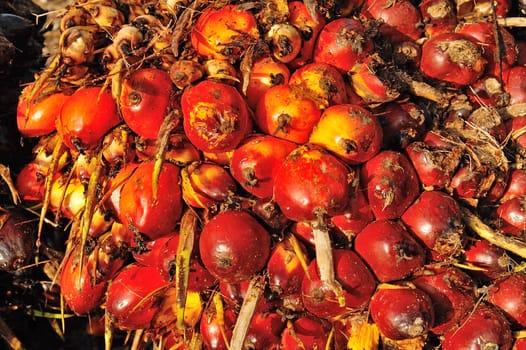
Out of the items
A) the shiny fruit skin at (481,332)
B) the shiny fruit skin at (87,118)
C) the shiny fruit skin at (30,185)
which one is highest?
the shiny fruit skin at (87,118)

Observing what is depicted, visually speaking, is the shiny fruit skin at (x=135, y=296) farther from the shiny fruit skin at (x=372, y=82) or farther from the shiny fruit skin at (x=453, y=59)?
the shiny fruit skin at (x=453, y=59)

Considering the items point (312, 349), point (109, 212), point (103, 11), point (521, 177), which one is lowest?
point (312, 349)

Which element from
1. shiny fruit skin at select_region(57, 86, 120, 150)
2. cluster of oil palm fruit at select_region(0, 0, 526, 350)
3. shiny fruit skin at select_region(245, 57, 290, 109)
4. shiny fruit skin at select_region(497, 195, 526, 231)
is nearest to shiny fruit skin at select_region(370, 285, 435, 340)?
cluster of oil palm fruit at select_region(0, 0, 526, 350)

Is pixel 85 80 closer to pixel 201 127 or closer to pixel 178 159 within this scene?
pixel 178 159

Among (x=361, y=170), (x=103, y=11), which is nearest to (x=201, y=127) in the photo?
(x=361, y=170)

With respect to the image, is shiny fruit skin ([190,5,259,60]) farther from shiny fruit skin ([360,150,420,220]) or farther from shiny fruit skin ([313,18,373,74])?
shiny fruit skin ([360,150,420,220])

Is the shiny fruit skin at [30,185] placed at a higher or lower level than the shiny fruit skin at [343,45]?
lower

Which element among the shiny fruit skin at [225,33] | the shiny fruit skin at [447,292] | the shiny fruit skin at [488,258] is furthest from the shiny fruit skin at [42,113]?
the shiny fruit skin at [488,258]
